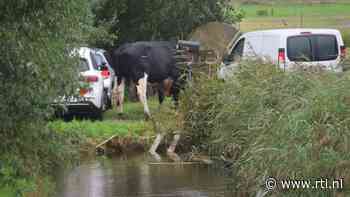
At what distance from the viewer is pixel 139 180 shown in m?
15.5

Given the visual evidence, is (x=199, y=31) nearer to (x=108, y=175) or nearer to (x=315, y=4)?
(x=108, y=175)

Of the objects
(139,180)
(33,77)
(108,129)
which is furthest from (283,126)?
(108,129)

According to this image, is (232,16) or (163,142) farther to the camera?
(232,16)

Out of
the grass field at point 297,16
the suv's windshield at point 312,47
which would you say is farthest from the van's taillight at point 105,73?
the grass field at point 297,16

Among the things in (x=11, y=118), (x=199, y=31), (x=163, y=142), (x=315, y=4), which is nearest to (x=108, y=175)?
(x=163, y=142)

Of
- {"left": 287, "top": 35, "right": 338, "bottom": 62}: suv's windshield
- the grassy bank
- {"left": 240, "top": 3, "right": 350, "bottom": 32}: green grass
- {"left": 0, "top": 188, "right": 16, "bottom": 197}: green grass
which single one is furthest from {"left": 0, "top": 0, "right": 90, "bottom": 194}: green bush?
{"left": 240, "top": 3, "right": 350, "bottom": 32}: green grass

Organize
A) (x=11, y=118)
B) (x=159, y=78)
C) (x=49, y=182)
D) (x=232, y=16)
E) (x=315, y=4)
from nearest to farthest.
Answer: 1. (x=11, y=118)
2. (x=49, y=182)
3. (x=159, y=78)
4. (x=232, y=16)
5. (x=315, y=4)

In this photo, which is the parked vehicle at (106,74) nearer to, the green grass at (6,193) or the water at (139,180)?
the water at (139,180)

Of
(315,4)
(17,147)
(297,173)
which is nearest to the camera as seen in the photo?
(297,173)

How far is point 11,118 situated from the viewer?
11477 millimetres

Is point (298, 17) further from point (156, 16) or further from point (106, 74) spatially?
point (106, 74)

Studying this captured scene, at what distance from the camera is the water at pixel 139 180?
1423cm

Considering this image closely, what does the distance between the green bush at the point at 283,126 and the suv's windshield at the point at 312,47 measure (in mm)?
7037

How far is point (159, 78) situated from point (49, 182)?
855cm
